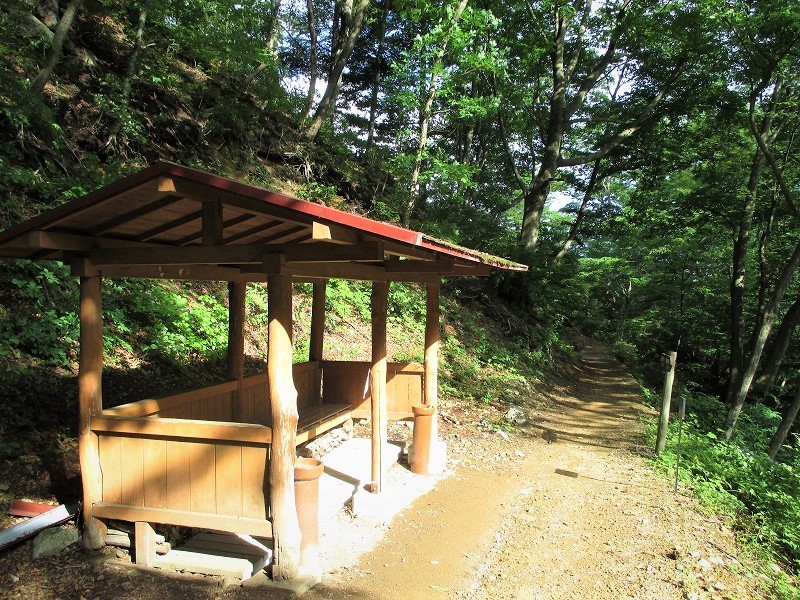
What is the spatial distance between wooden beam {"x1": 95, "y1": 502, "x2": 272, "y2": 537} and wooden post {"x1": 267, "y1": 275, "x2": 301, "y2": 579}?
0.50 ft

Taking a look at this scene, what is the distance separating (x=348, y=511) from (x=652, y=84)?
57.9 feet

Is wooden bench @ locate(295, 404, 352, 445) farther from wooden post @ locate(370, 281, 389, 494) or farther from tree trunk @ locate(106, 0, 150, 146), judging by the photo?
tree trunk @ locate(106, 0, 150, 146)

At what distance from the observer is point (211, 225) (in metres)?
3.78

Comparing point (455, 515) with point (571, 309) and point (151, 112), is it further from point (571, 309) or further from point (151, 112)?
point (571, 309)

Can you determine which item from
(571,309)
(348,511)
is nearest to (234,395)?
(348,511)

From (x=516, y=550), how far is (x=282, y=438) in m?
2.49

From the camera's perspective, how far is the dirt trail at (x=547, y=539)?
3953 millimetres

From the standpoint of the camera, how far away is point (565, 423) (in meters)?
10.3

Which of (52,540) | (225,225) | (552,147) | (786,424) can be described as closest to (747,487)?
(786,424)

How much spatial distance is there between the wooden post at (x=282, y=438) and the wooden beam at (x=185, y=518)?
152 mm

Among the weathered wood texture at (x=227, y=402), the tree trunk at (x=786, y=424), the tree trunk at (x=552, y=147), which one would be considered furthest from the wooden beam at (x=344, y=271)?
the tree trunk at (x=552, y=147)

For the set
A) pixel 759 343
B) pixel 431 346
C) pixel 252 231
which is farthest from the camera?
pixel 759 343

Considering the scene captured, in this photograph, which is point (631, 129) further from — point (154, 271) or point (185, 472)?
point (185, 472)

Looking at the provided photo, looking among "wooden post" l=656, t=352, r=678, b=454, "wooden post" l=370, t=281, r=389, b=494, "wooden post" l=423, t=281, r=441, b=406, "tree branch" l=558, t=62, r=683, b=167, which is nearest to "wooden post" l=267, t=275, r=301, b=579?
"wooden post" l=370, t=281, r=389, b=494
